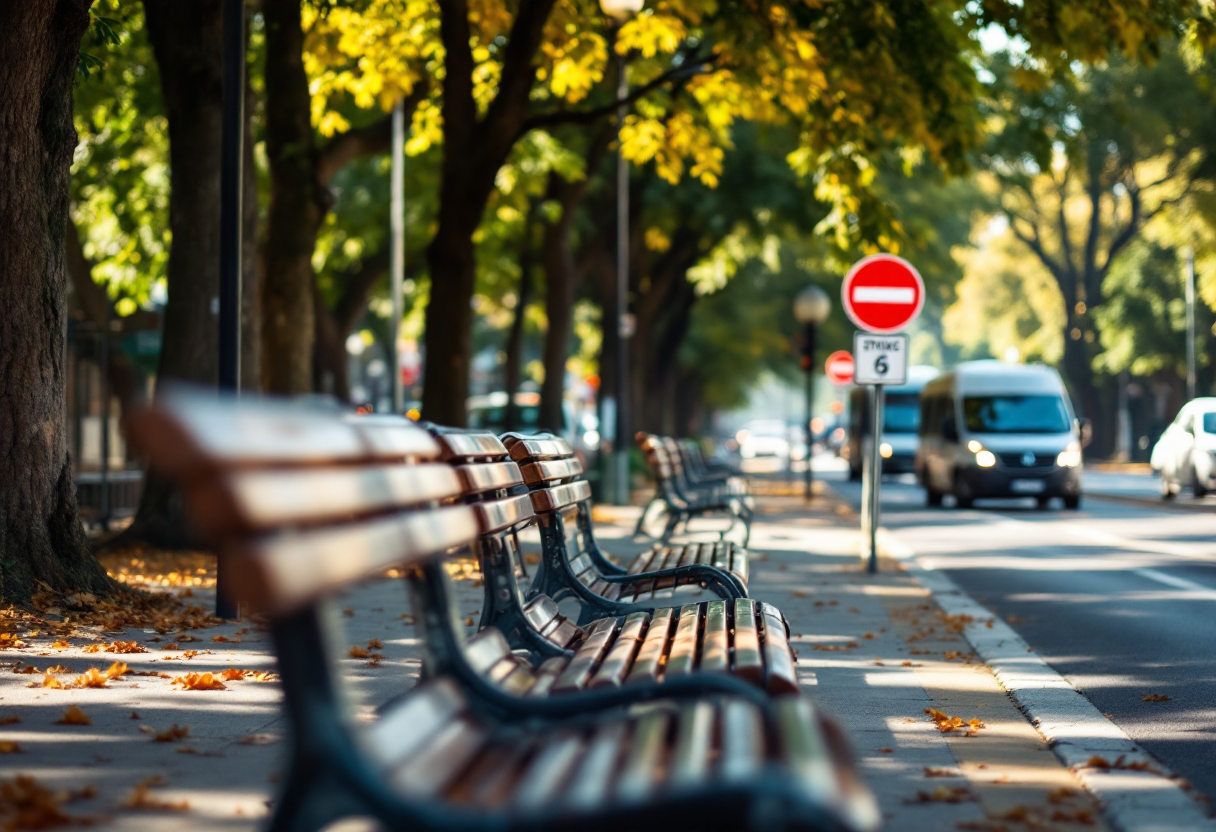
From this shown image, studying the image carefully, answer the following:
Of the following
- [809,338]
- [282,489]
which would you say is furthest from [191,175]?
[809,338]

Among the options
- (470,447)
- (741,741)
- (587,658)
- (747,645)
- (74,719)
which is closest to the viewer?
(741,741)

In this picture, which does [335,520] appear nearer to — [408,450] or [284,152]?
[408,450]

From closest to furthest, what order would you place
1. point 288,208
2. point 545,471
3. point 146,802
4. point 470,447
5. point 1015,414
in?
point 146,802
point 470,447
point 545,471
point 288,208
point 1015,414

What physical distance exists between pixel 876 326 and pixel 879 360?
0.44 m

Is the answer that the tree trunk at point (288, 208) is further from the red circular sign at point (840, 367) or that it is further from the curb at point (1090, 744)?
the red circular sign at point (840, 367)

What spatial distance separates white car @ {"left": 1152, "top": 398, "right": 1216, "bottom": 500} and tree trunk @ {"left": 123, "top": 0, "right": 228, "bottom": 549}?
60.0 feet

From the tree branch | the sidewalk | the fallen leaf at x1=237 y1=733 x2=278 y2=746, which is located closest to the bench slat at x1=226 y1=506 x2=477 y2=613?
the sidewalk

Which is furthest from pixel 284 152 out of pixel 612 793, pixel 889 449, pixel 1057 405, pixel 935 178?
pixel 889 449

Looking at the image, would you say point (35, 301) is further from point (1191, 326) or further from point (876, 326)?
point (1191, 326)

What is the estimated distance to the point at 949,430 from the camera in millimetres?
27953

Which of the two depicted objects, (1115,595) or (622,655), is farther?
(1115,595)

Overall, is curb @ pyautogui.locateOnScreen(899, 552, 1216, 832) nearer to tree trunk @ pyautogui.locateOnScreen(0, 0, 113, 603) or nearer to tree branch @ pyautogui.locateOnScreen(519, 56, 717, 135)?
tree trunk @ pyautogui.locateOnScreen(0, 0, 113, 603)

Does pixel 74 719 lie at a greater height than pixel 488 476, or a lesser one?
lesser

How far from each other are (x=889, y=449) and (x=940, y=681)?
35154mm
